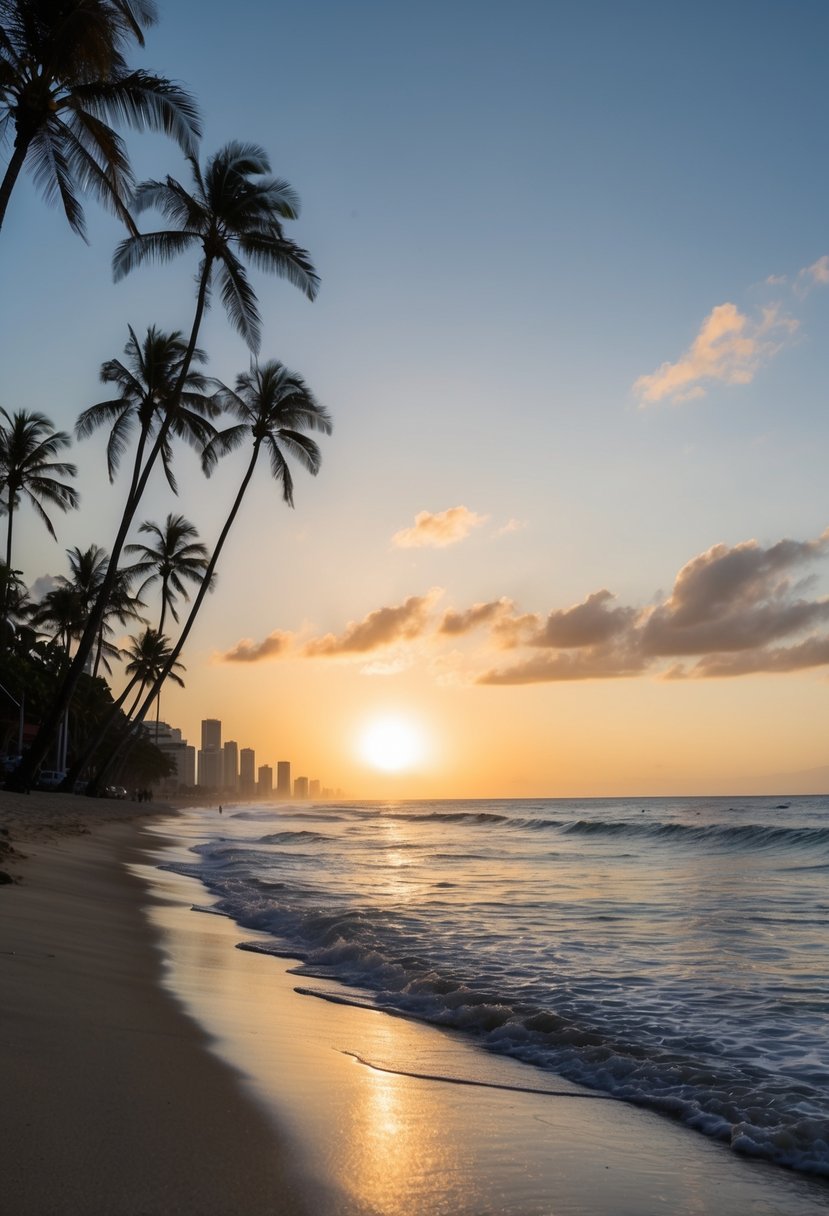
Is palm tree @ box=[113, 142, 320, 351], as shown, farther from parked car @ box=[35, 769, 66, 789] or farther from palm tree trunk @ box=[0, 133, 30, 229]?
parked car @ box=[35, 769, 66, 789]

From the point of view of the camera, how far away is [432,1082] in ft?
13.8

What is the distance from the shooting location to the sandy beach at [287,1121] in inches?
99.7

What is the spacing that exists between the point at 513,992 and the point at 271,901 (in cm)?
571

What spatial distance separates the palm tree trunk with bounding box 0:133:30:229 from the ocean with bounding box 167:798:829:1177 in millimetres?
10079

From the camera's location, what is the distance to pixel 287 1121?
321 cm

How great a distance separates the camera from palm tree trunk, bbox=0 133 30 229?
12.4 m

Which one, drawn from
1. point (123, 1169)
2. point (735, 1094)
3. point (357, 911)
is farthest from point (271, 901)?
point (123, 1169)

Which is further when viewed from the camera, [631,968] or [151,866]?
[151,866]

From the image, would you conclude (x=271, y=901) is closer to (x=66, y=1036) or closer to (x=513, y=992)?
(x=513, y=992)

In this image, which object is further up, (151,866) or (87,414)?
(87,414)

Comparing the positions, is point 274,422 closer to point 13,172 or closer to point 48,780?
point 13,172

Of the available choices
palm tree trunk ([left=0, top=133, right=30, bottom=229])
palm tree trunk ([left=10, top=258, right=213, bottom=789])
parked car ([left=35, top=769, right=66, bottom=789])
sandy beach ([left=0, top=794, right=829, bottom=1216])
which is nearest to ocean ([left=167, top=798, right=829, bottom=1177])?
sandy beach ([left=0, top=794, right=829, bottom=1216])

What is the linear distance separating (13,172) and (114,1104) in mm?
13230

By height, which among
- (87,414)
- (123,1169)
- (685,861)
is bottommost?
(685,861)
